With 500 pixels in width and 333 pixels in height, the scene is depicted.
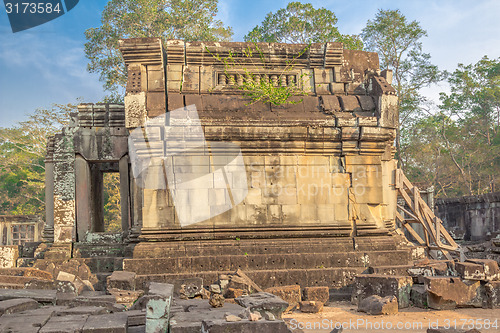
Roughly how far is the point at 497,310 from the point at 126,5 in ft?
64.9

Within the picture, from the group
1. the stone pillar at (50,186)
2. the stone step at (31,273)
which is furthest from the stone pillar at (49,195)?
the stone step at (31,273)

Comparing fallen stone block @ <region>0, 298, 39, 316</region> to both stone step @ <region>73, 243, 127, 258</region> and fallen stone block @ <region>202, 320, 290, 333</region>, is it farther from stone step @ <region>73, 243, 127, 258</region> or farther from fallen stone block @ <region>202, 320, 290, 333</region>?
stone step @ <region>73, 243, 127, 258</region>

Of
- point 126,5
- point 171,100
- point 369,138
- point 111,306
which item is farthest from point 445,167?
point 111,306

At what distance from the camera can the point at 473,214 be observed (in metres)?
16.4

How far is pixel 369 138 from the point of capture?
7.64 m

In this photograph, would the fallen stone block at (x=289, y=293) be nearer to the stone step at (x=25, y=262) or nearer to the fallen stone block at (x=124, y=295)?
the fallen stone block at (x=124, y=295)

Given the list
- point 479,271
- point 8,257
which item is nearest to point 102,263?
point 8,257

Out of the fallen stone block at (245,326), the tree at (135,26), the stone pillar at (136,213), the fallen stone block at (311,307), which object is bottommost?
the fallen stone block at (311,307)

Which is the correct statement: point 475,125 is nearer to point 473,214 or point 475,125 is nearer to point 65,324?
point 473,214

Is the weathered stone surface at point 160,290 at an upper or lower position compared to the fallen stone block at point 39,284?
upper

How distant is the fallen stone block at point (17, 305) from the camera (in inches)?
185

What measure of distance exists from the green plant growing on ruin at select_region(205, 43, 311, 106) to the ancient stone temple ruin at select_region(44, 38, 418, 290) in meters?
0.02

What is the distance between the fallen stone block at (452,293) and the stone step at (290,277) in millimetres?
1173

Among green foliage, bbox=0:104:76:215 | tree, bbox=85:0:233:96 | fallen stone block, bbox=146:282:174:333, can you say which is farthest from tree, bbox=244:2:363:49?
fallen stone block, bbox=146:282:174:333
